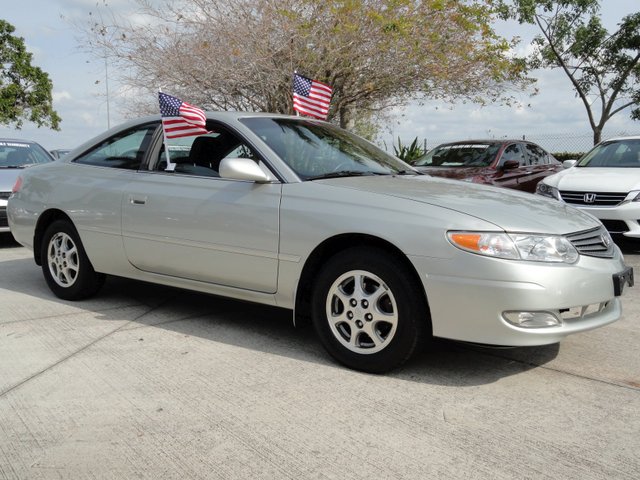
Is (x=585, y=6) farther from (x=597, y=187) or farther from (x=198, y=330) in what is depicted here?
(x=198, y=330)

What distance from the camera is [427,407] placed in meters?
3.41

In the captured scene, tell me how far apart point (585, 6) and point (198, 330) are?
687 inches

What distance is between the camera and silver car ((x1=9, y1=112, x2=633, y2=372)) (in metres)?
3.53

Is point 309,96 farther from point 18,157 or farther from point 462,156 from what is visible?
Result: point 18,157

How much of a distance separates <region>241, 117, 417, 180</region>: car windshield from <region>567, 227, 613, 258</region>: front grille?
57.5 inches

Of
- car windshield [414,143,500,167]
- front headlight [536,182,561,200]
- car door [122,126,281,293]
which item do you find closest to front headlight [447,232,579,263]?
car door [122,126,281,293]

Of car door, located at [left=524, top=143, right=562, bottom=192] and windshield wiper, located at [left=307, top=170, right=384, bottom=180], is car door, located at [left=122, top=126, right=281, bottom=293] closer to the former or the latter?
windshield wiper, located at [left=307, top=170, right=384, bottom=180]

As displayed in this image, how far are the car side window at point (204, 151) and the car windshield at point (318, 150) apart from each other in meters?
0.17

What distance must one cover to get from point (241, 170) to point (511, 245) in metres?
1.69

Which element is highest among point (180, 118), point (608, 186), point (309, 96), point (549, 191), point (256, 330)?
point (309, 96)

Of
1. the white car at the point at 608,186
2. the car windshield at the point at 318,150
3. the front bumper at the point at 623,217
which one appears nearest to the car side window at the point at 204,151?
the car windshield at the point at 318,150

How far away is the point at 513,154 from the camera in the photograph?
36.1 feet

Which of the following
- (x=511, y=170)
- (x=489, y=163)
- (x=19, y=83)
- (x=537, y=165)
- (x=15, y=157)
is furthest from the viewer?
(x=19, y=83)

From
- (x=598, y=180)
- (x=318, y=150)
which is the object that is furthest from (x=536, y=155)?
(x=318, y=150)
